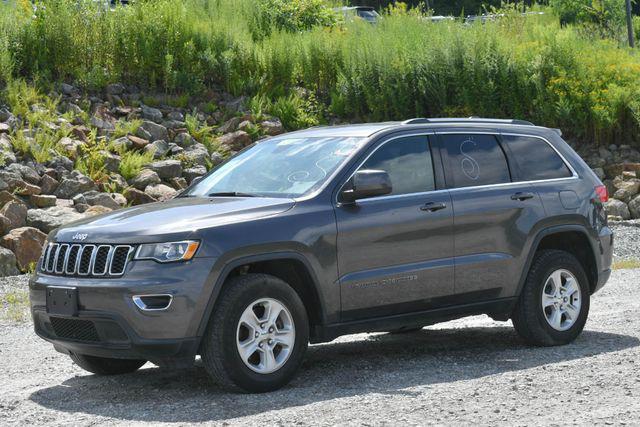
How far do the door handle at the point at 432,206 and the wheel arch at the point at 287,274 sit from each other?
1098 millimetres

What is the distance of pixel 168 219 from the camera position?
7.30 m

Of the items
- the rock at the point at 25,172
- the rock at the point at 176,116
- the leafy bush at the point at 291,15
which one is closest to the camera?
the rock at the point at 25,172

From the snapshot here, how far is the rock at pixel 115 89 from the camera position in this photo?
18.4m

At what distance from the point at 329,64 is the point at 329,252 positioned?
13214 mm

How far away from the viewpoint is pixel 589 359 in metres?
8.39

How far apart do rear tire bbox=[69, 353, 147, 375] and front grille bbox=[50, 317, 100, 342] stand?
711 mm

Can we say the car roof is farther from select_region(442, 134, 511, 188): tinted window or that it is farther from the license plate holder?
the license plate holder

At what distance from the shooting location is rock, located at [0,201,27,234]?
47.7 feet

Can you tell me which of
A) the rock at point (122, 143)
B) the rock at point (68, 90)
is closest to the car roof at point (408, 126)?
the rock at point (122, 143)

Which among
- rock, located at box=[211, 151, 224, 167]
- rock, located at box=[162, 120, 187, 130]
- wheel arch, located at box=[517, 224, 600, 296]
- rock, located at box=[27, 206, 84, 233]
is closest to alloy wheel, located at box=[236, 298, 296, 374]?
wheel arch, located at box=[517, 224, 600, 296]

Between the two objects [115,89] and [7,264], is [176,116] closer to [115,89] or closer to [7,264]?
[115,89]

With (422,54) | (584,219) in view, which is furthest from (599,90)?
(584,219)

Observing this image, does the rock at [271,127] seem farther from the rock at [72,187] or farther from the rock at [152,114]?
the rock at [72,187]

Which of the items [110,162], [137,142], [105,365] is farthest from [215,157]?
[105,365]
